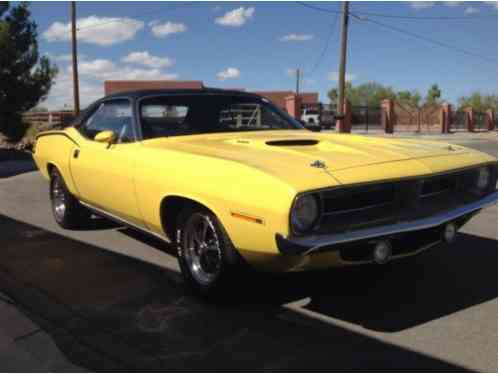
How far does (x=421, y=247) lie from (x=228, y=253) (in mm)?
→ 1200

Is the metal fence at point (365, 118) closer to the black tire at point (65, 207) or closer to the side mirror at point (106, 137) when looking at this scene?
the black tire at point (65, 207)

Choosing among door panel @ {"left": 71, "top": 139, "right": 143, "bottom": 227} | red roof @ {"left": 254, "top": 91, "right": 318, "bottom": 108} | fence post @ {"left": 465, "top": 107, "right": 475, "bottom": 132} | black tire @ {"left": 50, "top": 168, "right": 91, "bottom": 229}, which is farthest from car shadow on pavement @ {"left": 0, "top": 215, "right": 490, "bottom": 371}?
red roof @ {"left": 254, "top": 91, "right": 318, "bottom": 108}

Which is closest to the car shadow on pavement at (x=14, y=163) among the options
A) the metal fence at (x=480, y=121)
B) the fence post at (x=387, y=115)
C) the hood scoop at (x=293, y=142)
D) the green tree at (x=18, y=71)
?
the green tree at (x=18, y=71)

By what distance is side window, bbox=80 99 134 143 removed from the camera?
431cm

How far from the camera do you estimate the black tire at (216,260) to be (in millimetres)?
3084

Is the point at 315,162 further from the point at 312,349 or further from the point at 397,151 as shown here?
the point at 312,349

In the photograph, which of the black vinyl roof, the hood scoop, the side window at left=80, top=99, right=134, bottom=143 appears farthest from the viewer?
the black vinyl roof

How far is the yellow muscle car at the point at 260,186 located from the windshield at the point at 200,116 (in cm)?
1

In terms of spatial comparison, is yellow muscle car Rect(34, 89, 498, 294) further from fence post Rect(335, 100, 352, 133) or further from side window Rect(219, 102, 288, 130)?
fence post Rect(335, 100, 352, 133)

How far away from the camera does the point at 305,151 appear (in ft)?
11.3

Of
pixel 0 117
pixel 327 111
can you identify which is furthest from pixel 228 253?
pixel 327 111

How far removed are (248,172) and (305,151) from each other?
671 millimetres

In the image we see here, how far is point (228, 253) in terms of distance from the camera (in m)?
3.07

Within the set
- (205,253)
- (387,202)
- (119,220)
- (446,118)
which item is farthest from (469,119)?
(205,253)
